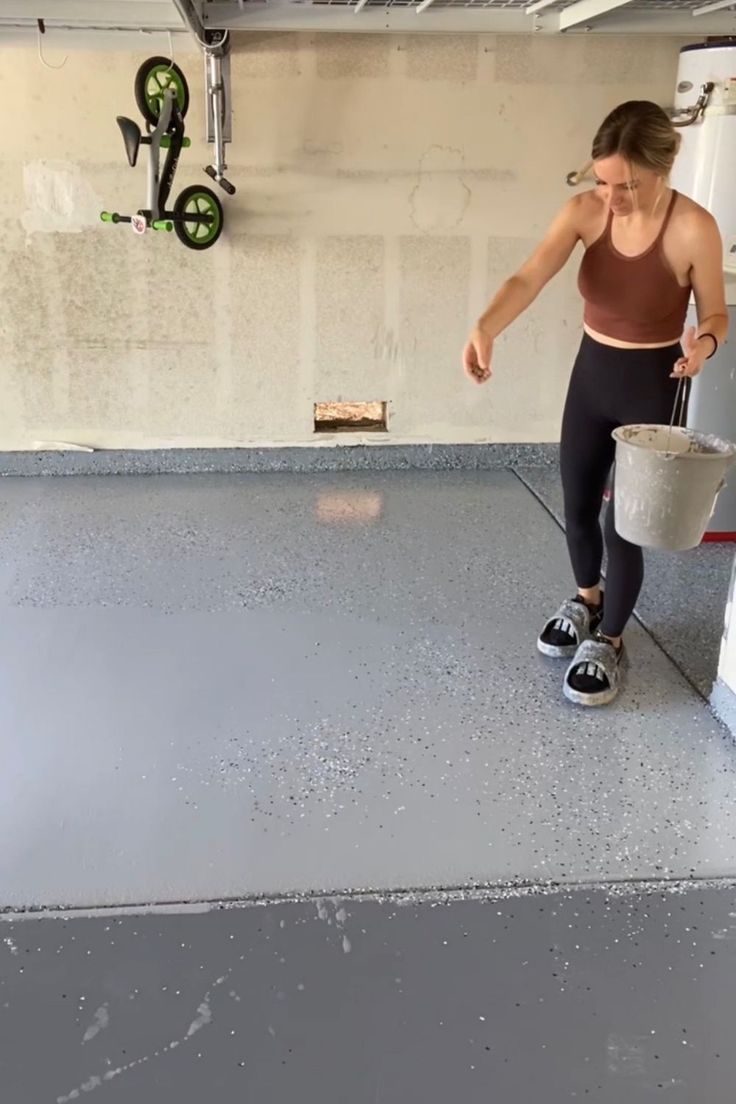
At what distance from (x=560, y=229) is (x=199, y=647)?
1523mm

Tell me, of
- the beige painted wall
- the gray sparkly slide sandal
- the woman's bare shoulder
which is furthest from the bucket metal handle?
the beige painted wall

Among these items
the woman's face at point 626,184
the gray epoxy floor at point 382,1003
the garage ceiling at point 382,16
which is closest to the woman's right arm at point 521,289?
the woman's face at point 626,184

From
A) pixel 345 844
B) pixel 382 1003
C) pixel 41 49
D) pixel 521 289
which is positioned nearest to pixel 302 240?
pixel 41 49

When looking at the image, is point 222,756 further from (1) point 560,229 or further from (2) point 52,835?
(1) point 560,229

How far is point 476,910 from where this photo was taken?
6.15 ft

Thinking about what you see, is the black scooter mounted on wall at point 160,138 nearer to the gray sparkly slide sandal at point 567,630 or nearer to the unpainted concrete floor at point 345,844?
the unpainted concrete floor at point 345,844

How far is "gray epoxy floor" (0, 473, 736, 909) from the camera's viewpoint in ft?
6.60

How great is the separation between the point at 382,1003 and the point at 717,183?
3173 millimetres

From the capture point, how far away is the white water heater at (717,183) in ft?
11.8

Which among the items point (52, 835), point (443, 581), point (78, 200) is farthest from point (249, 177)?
point (52, 835)

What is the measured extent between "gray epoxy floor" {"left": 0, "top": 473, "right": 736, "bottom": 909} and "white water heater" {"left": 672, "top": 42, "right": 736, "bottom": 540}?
69cm

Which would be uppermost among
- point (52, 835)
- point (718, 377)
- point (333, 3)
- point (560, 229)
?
point (333, 3)

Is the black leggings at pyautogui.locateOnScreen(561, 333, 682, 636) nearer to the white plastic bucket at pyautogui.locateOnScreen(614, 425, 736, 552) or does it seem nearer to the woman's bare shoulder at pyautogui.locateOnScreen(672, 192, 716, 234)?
the white plastic bucket at pyautogui.locateOnScreen(614, 425, 736, 552)

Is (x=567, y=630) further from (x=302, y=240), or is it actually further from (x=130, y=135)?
(x=130, y=135)
